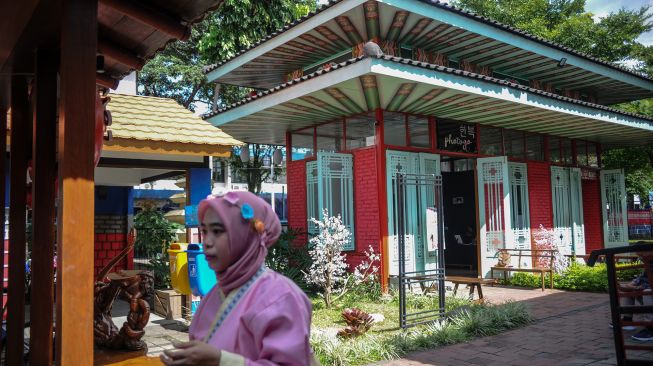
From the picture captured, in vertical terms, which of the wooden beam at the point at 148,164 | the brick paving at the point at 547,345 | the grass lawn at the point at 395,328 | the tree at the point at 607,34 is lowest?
the brick paving at the point at 547,345

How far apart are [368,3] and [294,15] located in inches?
359

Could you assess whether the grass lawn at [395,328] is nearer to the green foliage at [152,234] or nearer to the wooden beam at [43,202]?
the wooden beam at [43,202]

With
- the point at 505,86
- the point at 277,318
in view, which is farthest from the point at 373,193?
the point at 277,318

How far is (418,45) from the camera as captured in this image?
10.8 meters

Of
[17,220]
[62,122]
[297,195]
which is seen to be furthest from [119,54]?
[297,195]

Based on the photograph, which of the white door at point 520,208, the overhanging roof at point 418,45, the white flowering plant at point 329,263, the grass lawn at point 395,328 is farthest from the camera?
the white door at point 520,208

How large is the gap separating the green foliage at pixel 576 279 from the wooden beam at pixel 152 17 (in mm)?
9301

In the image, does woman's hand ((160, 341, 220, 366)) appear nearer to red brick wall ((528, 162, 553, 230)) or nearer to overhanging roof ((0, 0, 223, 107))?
overhanging roof ((0, 0, 223, 107))

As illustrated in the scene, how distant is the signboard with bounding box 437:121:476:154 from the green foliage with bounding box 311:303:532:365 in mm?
4088

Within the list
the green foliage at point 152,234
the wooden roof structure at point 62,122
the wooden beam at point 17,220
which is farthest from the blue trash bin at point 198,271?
the green foliage at point 152,234

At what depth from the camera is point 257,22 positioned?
1670cm

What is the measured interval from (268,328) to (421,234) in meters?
8.70

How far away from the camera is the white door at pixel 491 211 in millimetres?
11172

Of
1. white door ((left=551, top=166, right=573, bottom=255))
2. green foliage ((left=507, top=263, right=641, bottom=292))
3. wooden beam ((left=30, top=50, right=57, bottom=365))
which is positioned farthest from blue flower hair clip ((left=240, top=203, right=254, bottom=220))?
white door ((left=551, top=166, right=573, bottom=255))
